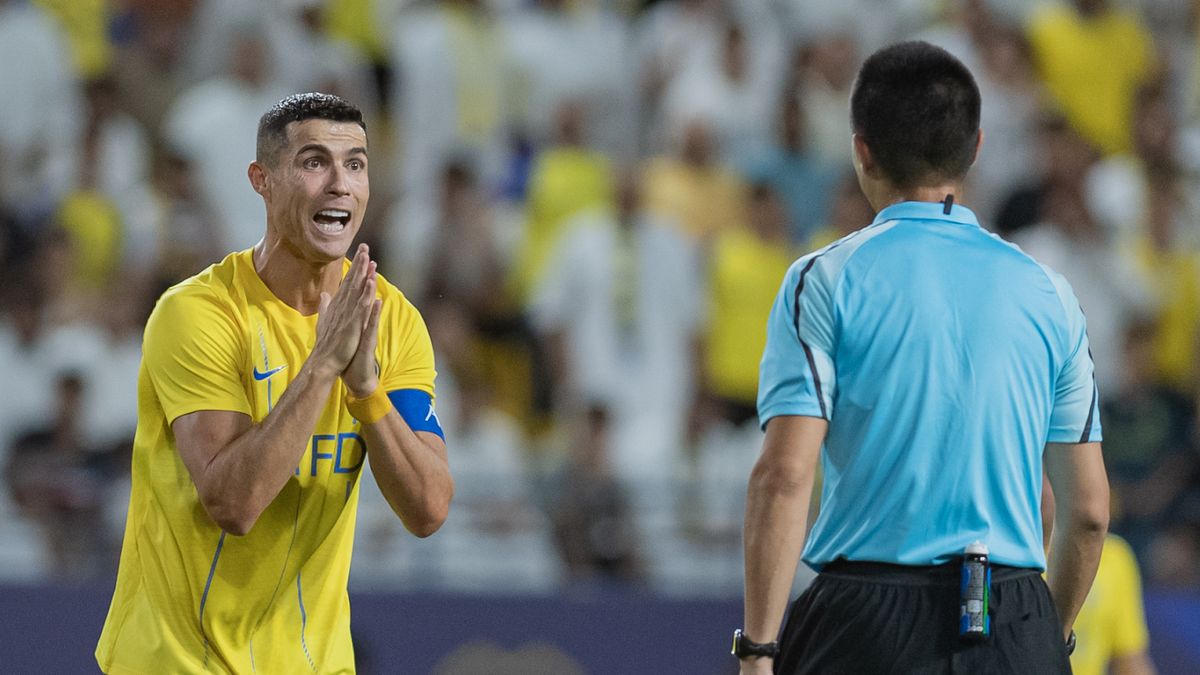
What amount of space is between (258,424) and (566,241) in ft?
19.9

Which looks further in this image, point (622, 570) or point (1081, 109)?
point (1081, 109)

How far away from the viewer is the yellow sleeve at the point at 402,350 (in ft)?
14.4

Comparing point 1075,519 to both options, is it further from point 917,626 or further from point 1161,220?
point 1161,220

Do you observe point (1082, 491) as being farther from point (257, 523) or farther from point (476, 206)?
point (476, 206)

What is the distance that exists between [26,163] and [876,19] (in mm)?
5518

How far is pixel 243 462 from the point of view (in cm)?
403

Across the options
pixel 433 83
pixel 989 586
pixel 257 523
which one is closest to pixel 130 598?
pixel 257 523

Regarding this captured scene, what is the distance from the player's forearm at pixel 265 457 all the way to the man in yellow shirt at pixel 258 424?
4 cm

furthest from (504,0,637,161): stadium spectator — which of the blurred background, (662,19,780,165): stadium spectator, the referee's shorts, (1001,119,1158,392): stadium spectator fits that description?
the referee's shorts

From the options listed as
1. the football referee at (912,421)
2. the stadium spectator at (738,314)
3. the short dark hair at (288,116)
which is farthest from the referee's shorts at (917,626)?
the stadium spectator at (738,314)

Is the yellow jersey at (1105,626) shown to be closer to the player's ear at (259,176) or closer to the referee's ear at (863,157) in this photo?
the referee's ear at (863,157)

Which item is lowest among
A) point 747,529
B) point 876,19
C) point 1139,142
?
point 747,529

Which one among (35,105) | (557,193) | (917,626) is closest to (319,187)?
(917,626)

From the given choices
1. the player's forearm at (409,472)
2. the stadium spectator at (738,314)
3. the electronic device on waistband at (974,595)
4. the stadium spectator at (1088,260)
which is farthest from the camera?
the stadium spectator at (1088,260)
